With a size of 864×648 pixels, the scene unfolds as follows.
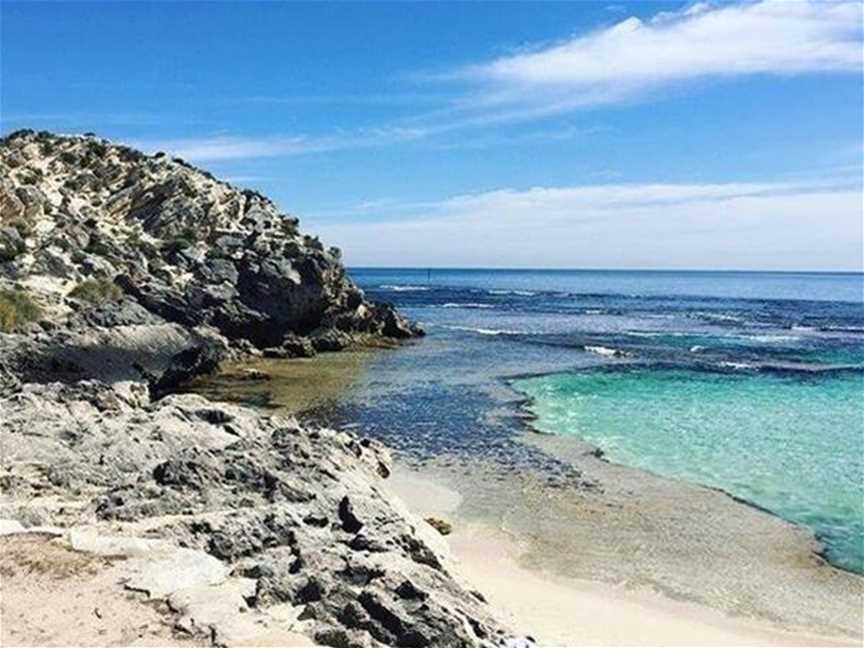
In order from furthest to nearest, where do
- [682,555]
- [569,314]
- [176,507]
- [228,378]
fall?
1. [569,314]
2. [228,378]
3. [682,555]
4. [176,507]

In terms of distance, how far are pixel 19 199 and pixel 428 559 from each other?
50667mm

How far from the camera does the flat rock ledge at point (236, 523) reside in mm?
12383

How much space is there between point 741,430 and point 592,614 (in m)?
20.5

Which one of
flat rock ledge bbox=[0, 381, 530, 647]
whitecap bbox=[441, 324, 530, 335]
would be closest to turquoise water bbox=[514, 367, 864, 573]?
flat rock ledge bbox=[0, 381, 530, 647]

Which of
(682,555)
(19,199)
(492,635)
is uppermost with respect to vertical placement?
(19,199)

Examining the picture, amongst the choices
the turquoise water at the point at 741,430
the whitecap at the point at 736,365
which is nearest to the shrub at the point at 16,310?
the turquoise water at the point at 741,430

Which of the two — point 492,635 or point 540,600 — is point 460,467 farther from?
point 492,635

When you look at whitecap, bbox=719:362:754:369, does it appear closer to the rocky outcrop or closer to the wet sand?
the rocky outcrop

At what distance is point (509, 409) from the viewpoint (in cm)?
3831

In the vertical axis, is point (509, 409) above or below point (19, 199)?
below

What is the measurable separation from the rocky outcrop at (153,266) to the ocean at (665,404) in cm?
800

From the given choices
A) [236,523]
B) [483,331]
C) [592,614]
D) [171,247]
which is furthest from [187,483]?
[483,331]

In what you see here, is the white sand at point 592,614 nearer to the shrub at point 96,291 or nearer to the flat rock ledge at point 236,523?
the flat rock ledge at point 236,523

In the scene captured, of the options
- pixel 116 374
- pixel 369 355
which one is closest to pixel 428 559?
pixel 116 374
